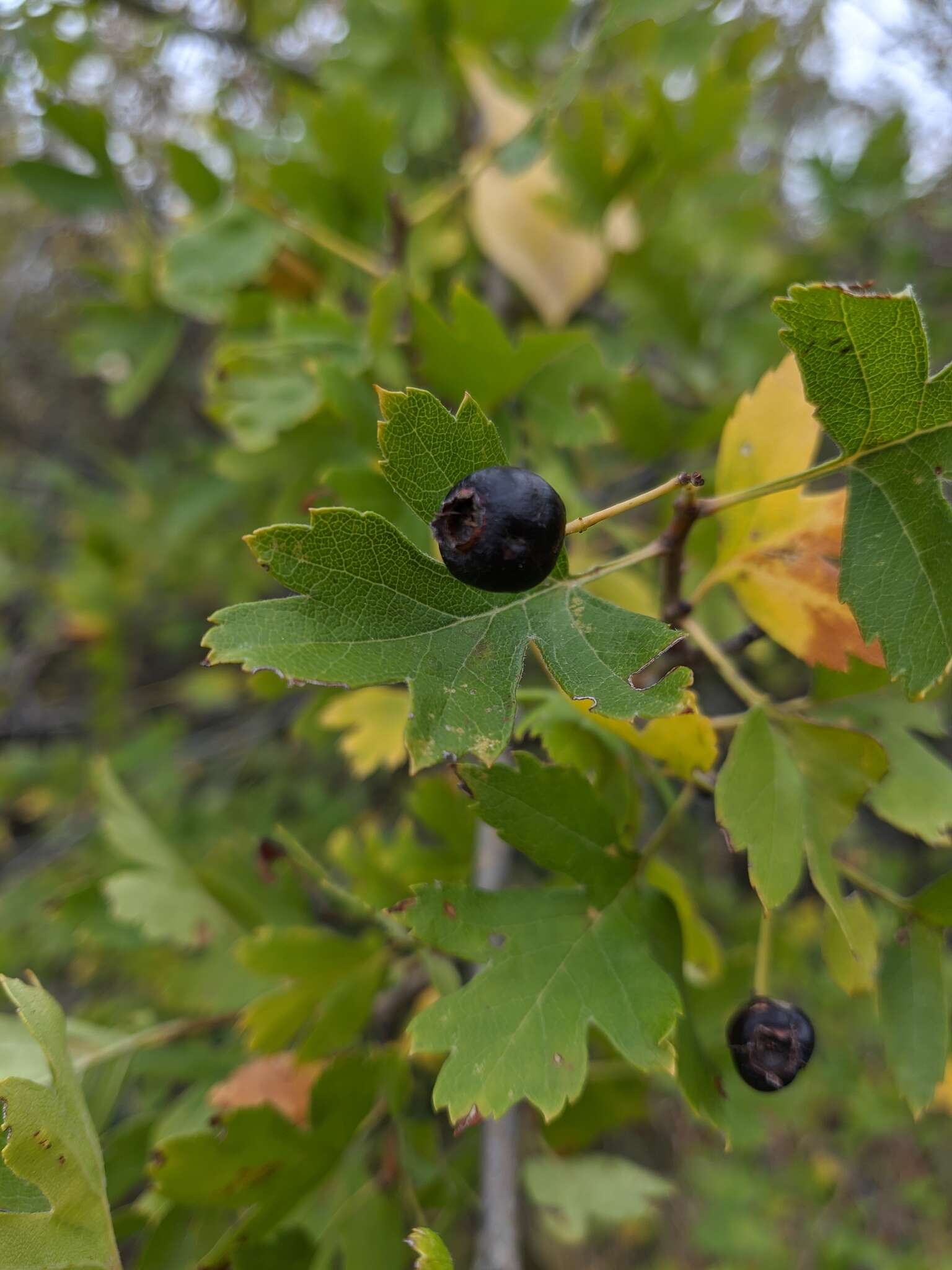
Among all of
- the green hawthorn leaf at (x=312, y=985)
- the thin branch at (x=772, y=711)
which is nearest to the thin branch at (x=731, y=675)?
the thin branch at (x=772, y=711)

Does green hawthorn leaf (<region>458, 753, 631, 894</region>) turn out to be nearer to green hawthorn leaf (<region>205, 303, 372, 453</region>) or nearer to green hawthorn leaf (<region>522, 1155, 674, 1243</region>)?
green hawthorn leaf (<region>205, 303, 372, 453</region>)

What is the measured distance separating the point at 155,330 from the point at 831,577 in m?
1.47

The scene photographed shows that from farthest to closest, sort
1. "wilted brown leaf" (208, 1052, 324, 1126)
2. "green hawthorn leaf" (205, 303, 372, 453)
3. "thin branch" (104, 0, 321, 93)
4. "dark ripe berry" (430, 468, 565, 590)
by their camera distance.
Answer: "thin branch" (104, 0, 321, 93), "green hawthorn leaf" (205, 303, 372, 453), "wilted brown leaf" (208, 1052, 324, 1126), "dark ripe berry" (430, 468, 565, 590)

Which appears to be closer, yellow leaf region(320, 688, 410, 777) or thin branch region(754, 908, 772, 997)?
thin branch region(754, 908, 772, 997)

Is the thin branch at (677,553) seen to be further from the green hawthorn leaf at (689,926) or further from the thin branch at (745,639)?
the green hawthorn leaf at (689,926)

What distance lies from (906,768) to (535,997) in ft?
1.51

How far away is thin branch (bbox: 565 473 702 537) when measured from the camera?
1.91ft

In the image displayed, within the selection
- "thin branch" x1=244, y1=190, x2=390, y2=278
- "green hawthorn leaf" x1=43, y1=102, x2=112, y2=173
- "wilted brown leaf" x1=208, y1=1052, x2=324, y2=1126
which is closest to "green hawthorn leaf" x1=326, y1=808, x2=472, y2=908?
"wilted brown leaf" x1=208, y1=1052, x2=324, y2=1126

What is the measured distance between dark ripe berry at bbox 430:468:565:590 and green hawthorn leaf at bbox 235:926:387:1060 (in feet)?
2.11

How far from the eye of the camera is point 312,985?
1050 millimetres

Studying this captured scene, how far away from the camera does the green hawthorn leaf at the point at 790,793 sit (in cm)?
70

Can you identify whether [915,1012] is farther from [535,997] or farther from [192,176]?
[192,176]

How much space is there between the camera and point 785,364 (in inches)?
33.3

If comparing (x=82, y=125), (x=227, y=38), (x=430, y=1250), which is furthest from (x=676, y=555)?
(x=227, y=38)
